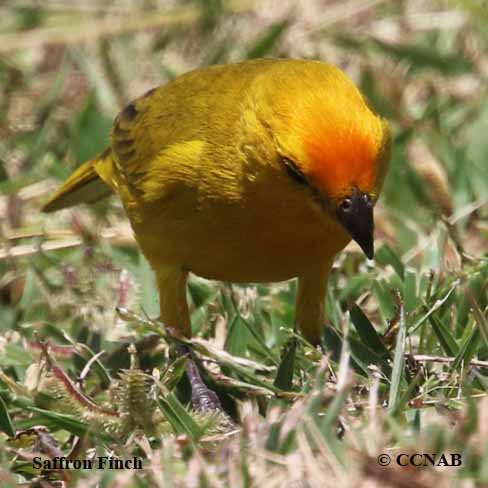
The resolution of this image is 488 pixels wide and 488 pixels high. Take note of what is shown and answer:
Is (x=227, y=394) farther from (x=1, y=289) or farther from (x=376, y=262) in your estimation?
(x=1, y=289)

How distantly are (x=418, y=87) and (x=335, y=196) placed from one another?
3.49 metres

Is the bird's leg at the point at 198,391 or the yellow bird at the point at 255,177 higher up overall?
the yellow bird at the point at 255,177

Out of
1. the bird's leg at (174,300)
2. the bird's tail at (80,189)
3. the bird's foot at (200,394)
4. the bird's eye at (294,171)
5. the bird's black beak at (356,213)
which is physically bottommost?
the bird's foot at (200,394)

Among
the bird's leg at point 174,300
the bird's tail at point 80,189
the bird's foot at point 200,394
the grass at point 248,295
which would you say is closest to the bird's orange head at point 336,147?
the grass at point 248,295

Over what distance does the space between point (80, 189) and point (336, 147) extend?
2456mm

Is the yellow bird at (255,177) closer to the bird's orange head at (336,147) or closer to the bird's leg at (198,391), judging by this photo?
the bird's orange head at (336,147)

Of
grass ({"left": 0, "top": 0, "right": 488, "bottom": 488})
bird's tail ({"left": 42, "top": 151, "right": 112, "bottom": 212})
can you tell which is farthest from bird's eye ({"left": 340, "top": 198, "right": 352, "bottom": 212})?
bird's tail ({"left": 42, "top": 151, "right": 112, "bottom": 212})

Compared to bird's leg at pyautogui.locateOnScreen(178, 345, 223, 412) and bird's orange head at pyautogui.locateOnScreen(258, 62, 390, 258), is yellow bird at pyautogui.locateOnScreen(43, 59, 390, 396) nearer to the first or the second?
bird's orange head at pyautogui.locateOnScreen(258, 62, 390, 258)

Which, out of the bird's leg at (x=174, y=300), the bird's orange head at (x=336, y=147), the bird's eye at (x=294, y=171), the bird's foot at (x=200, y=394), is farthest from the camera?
the bird's leg at (x=174, y=300)

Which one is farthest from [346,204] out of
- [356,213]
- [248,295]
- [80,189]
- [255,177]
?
[80,189]

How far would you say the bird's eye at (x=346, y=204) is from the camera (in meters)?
3.68

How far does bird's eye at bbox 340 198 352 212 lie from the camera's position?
12.1ft

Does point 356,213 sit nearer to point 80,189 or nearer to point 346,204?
point 346,204

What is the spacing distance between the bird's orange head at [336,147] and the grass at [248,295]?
0.38m
